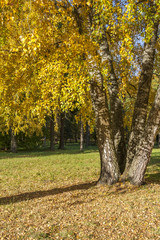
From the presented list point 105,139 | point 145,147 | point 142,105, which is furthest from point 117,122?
point 145,147

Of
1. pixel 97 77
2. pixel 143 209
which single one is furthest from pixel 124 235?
pixel 97 77

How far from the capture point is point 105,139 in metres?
6.89

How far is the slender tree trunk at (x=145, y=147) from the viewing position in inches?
248

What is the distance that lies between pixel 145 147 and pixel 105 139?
1.18 meters

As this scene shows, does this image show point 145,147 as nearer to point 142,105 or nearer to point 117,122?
point 142,105

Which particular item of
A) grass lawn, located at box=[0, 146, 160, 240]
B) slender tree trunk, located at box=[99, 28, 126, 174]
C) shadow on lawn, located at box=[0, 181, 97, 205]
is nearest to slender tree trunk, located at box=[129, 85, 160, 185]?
grass lawn, located at box=[0, 146, 160, 240]

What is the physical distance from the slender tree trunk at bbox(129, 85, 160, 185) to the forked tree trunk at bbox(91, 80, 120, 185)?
56cm

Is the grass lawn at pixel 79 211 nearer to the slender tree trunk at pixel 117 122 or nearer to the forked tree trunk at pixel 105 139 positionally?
the forked tree trunk at pixel 105 139

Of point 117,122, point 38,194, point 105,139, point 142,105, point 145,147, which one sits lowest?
point 38,194

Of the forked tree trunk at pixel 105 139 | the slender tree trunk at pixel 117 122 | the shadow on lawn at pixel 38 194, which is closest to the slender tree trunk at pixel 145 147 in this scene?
the forked tree trunk at pixel 105 139

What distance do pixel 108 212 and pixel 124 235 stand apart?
3.55ft

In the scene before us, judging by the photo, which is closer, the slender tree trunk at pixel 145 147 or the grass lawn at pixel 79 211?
the grass lawn at pixel 79 211

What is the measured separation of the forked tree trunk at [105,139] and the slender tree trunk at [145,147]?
0.56 metres

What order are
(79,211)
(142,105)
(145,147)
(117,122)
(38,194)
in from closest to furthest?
1. (79,211)
2. (145,147)
3. (38,194)
4. (142,105)
5. (117,122)
